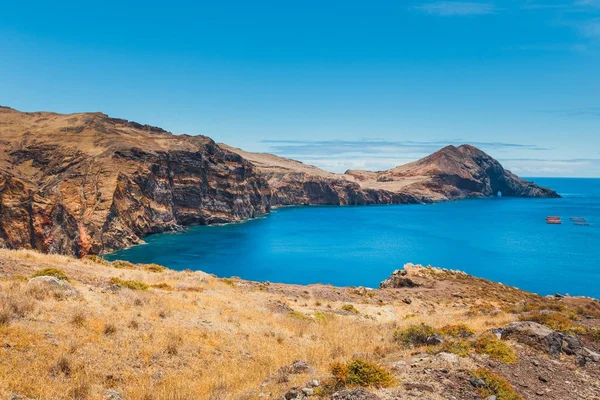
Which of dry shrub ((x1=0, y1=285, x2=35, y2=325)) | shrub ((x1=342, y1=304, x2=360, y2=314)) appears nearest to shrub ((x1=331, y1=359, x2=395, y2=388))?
dry shrub ((x1=0, y1=285, x2=35, y2=325))

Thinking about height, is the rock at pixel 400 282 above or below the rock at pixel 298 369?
below

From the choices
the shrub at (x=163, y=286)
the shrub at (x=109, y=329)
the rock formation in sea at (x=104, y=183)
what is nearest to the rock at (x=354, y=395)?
the shrub at (x=109, y=329)

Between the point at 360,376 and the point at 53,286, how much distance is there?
41.7 ft

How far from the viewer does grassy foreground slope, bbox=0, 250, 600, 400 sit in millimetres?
9117

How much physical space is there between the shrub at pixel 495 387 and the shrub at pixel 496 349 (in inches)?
72.4

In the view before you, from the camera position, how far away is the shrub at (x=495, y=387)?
8.80 metres

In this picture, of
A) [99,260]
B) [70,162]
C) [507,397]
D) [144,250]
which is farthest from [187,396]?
[70,162]

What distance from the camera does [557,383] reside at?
10.4 m

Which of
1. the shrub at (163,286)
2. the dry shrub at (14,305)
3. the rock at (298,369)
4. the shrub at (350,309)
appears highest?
the dry shrub at (14,305)

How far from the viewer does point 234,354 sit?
13430mm

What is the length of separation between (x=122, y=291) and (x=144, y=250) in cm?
7462

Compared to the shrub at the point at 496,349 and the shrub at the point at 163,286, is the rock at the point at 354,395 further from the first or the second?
the shrub at the point at 163,286

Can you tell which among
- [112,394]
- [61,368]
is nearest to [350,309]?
[112,394]

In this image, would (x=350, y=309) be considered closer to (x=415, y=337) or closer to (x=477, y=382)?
(x=415, y=337)
